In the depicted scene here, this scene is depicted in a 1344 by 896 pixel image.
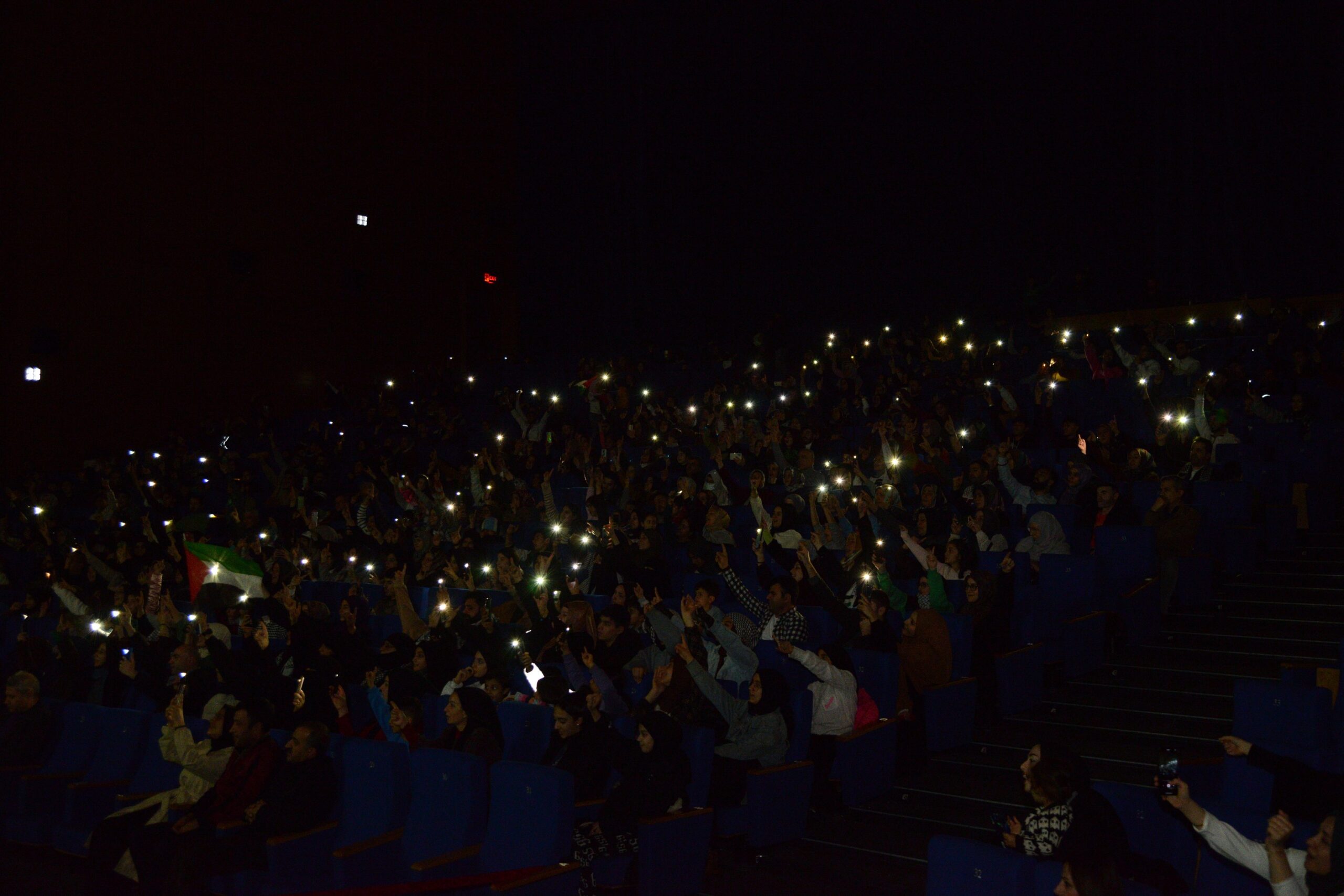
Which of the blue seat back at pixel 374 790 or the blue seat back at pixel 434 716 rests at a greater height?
the blue seat back at pixel 434 716

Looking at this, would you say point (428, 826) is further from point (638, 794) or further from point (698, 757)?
point (698, 757)

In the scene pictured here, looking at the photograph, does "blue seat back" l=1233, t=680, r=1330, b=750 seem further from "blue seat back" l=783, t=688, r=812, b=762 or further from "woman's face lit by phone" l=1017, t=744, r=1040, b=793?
"blue seat back" l=783, t=688, r=812, b=762

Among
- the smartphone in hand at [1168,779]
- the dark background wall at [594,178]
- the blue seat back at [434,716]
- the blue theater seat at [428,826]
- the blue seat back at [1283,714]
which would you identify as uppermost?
the dark background wall at [594,178]

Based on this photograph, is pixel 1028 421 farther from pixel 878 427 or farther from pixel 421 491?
pixel 421 491

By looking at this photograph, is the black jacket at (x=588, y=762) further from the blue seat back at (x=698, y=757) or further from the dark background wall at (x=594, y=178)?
the dark background wall at (x=594, y=178)

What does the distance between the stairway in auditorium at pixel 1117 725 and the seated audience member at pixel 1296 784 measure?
0.46 metres

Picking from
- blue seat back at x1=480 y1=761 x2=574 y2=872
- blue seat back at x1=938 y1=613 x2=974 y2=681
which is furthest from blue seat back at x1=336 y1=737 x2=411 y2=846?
blue seat back at x1=938 y1=613 x2=974 y2=681

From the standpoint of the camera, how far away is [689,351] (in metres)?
14.1

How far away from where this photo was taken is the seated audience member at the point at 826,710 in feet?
14.1

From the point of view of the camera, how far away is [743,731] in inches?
163

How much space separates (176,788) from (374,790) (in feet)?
3.91

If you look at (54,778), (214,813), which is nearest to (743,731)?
(214,813)

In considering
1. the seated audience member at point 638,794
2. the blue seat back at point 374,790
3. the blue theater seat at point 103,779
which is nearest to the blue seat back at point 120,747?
the blue theater seat at point 103,779

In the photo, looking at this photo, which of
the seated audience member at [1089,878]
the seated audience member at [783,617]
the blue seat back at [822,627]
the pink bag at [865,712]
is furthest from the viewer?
the blue seat back at [822,627]
